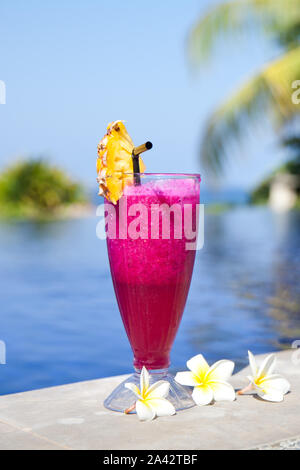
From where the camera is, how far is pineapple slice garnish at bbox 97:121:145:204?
7.41 feet

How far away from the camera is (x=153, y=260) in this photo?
226cm

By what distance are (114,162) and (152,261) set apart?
0.33 meters

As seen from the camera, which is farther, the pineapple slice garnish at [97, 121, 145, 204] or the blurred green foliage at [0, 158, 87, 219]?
the blurred green foliage at [0, 158, 87, 219]

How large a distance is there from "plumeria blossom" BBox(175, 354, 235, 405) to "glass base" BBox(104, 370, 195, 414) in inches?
1.6

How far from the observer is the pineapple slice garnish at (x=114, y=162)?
226cm

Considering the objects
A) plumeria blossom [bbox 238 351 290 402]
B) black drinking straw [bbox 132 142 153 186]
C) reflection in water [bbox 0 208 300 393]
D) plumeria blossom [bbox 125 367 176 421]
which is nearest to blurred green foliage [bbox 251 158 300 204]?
reflection in water [bbox 0 208 300 393]

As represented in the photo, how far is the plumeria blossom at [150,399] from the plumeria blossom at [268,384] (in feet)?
0.96

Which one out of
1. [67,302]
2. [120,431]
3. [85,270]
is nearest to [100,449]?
[120,431]

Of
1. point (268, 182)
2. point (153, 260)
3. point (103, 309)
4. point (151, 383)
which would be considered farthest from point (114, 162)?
point (268, 182)

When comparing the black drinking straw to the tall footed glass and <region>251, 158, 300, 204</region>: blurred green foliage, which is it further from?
<region>251, 158, 300, 204</region>: blurred green foliage

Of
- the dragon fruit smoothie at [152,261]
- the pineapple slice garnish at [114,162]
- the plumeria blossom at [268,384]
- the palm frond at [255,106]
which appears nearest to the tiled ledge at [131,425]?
the plumeria blossom at [268,384]

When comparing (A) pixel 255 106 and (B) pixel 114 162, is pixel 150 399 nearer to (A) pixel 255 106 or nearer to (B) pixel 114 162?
(B) pixel 114 162

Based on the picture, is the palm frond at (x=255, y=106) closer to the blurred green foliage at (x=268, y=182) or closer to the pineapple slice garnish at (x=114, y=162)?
the blurred green foliage at (x=268, y=182)
